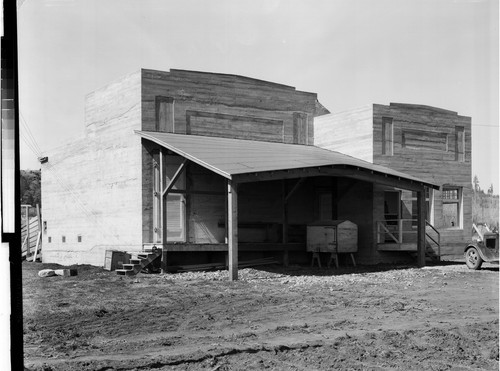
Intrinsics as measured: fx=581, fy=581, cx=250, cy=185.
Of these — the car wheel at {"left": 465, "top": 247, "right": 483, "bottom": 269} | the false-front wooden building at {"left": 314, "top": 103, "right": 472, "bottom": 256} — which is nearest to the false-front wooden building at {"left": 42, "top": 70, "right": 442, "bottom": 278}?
the false-front wooden building at {"left": 314, "top": 103, "right": 472, "bottom": 256}

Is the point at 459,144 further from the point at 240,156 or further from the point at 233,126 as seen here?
the point at 240,156

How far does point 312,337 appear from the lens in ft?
27.5

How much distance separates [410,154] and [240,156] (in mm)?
9526

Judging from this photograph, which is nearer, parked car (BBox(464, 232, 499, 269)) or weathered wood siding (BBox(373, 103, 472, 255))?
parked car (BBox(464, 232, 499, 269))

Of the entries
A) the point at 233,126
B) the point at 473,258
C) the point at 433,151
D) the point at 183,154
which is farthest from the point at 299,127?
the point at 473,258

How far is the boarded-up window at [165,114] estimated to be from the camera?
2148 centimetres

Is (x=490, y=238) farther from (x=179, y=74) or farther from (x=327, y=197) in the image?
(x=179, y=74)

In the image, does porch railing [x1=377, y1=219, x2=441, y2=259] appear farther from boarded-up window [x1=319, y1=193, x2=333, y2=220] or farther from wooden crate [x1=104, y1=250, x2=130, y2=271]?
wooden crate [x1=104, y1=250, x2=130, y2=271]

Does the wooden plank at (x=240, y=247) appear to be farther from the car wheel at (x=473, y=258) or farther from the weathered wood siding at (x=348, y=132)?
the car wheel at (x=473, y=258)

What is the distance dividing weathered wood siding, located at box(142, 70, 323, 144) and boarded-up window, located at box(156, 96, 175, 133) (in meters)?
0.15

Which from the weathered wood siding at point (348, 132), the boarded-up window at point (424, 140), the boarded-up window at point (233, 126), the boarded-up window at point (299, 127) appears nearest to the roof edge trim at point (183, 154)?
the boarded-up window at point (233, 126)

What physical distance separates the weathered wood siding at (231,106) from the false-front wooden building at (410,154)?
1.37 meters

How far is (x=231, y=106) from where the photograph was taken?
23297 mm

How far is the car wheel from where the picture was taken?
65.0 ft
